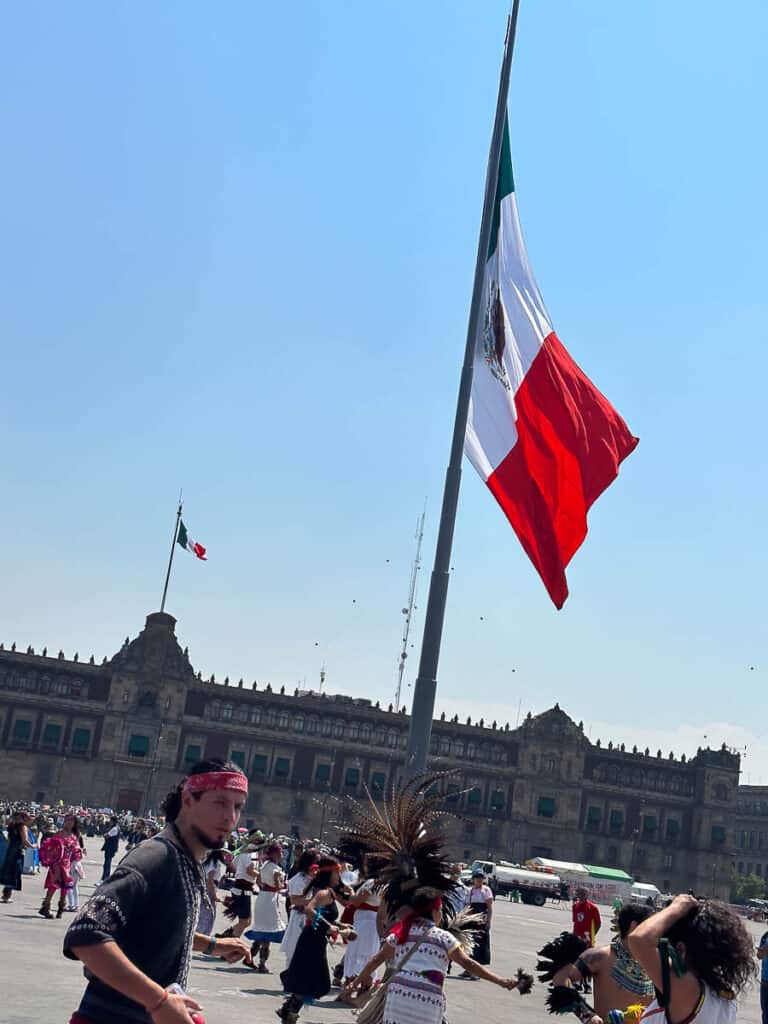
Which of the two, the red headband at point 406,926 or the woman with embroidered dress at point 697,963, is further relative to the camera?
the red headband at point 406,926

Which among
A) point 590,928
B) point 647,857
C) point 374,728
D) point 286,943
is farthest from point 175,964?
point 647,857

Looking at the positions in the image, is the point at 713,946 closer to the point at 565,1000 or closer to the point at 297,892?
the point at 565,1000

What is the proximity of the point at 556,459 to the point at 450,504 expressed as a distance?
1.30 m

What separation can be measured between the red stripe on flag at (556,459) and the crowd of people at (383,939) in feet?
A: 10.3

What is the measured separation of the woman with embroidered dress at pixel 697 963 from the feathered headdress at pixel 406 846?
2.13 meters

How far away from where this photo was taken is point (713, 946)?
432cm

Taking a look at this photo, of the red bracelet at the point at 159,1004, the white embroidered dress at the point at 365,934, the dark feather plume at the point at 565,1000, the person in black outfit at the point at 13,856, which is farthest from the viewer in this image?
the person in black outfit at the point at 13,856

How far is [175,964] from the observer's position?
3723 millimetres

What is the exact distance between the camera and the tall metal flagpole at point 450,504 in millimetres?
9117

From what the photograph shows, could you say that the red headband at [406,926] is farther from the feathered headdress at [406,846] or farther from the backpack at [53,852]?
the backpack at [53,852]

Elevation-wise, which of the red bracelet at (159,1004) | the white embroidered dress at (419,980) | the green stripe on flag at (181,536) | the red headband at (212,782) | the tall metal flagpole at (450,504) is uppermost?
the green stripe on flag at (181,536)

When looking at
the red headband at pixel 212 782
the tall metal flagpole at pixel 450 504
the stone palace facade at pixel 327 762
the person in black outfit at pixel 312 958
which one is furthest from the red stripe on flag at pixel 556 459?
the stone palace facade at pixel 327 762

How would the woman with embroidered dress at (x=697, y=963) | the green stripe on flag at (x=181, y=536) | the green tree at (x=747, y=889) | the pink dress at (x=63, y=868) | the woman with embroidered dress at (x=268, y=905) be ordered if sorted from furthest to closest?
the green tree at (x=747, y=889) < the green stripe on flag at (x=181, y=536) < the pink dress at (x=63, y=868) < the woman with embroidered dress at (x=268, y=905) < the woman with embroidered dress at (x=697, y=963)

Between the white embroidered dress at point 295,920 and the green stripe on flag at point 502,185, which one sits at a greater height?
the green stripe on flag at point 502,185
